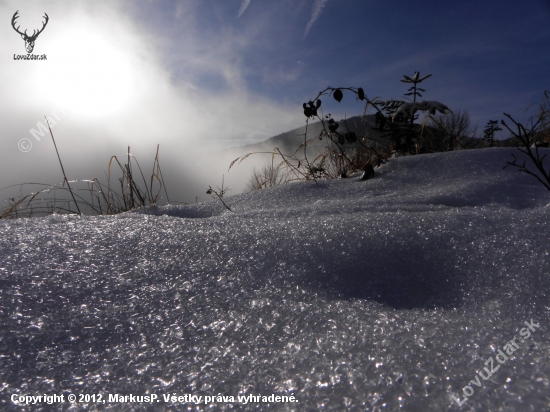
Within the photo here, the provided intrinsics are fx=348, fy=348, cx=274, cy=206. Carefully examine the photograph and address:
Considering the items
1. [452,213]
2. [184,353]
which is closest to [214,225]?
[184,353]

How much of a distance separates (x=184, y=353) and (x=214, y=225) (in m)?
0.51

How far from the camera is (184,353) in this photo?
0.44 metres

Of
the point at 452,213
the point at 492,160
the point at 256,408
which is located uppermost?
the point at 492,160

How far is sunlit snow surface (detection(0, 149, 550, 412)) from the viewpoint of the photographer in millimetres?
383

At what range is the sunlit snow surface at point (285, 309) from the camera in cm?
38

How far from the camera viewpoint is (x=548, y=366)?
1.19 feet

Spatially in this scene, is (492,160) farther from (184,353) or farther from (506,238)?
(184,353)

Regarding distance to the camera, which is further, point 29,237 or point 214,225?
point 214,225

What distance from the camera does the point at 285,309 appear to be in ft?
1.77

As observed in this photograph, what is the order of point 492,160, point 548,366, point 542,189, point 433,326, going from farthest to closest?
1. point 492,160
2. point 542,189
3. point 433,326
4. point 548,366

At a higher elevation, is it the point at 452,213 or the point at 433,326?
the point at 452,213

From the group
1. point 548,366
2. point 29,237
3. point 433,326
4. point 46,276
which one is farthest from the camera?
point 29,237

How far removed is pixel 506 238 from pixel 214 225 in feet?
2.20

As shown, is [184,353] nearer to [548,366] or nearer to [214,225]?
[548,366]
